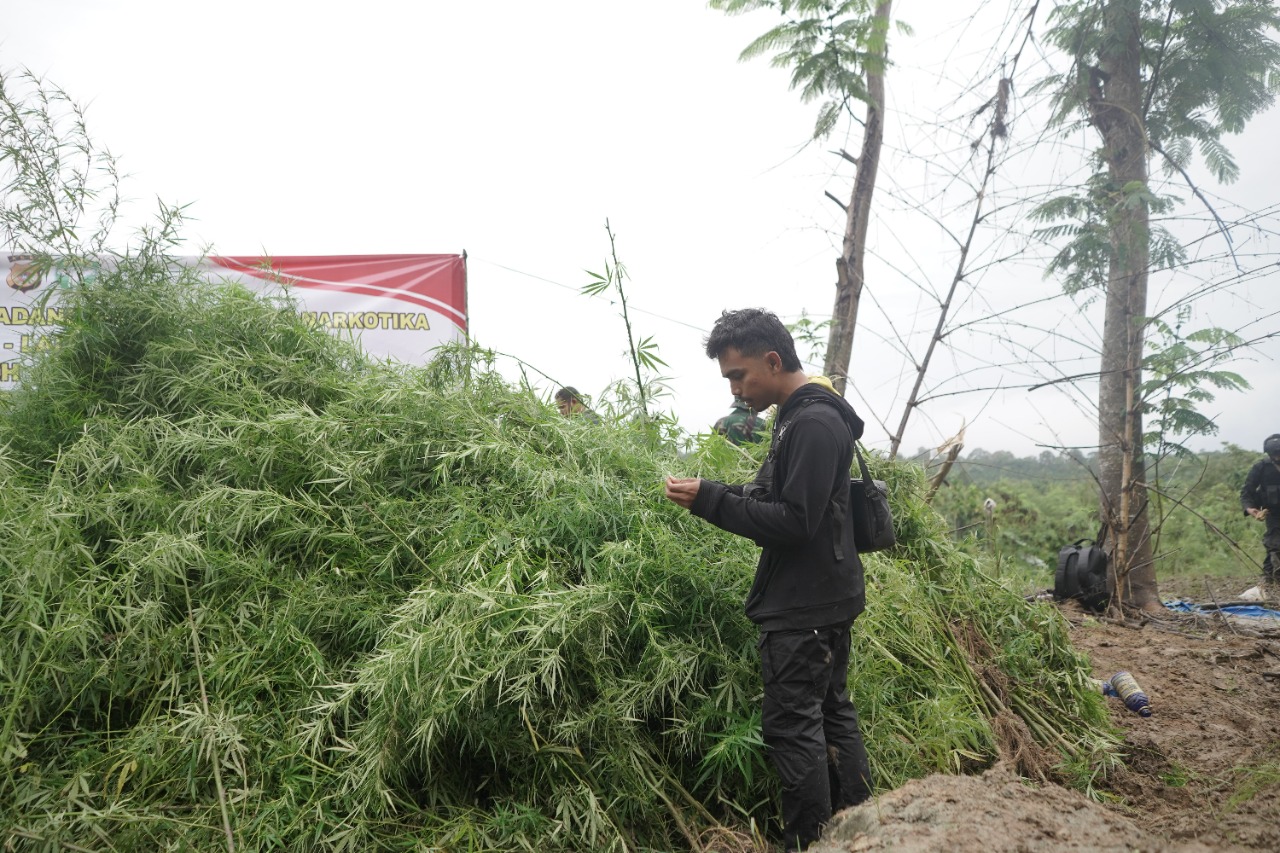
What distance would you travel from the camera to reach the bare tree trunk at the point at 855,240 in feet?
18.7

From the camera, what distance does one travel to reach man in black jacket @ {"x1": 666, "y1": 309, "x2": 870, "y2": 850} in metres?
2.22

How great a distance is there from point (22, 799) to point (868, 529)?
2.44 meters

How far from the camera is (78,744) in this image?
242 cm

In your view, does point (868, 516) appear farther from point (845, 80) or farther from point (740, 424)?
point (845, 80)

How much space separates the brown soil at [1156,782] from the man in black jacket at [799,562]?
0.69 ft

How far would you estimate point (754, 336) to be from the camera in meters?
2.44

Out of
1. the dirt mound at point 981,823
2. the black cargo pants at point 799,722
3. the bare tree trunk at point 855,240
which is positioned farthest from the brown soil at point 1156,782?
the bare tree trunk at point 855,240

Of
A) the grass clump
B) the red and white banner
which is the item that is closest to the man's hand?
the grass clump

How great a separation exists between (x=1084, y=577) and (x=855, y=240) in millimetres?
3002

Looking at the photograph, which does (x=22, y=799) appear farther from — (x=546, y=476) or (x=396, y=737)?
(x=546, y=476)

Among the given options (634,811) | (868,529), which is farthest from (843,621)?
(634,811)

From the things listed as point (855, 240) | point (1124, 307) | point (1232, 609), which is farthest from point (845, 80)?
point (1232, 609)

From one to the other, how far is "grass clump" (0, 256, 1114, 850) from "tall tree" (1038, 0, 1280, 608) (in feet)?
10.9

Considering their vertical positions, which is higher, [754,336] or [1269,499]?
[754,336]
